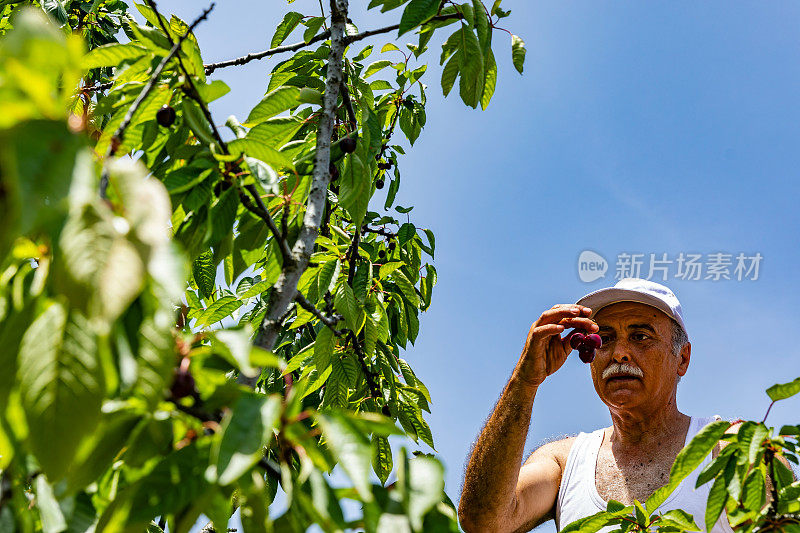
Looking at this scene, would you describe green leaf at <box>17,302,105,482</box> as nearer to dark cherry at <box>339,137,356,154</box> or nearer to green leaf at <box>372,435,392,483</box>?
dark cherry at <box>339,137,356,154</box>

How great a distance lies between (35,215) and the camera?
1.66 ft

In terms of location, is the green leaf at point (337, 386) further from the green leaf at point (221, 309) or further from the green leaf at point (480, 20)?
the green leaf at point (480, 20)

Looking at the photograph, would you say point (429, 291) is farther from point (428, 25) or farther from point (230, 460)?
point (230, 460)

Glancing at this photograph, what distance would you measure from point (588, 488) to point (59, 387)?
257cm

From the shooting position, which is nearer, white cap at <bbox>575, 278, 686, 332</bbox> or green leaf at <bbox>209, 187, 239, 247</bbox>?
green leaf at <bbox>209, 187, 239, 247</bbox>

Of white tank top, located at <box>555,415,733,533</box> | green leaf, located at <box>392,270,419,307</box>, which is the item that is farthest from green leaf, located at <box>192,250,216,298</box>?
white tank top, located at <box>555,415,733,533</box>

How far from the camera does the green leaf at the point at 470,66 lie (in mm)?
1492

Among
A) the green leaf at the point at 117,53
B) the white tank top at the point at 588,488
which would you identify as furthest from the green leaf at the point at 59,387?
the white tank top at the point at 588,488

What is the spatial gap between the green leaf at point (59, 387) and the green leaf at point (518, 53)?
4.49 ft

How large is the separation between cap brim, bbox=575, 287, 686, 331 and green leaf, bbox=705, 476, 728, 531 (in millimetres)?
1846

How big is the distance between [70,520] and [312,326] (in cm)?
232

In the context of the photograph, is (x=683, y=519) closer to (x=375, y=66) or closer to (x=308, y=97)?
(x=308, y=97)

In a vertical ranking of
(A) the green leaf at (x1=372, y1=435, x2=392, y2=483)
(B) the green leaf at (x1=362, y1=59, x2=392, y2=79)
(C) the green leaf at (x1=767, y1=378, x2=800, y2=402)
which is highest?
(B) the green leaf at (x1=362, y1=59, x2=392, y2=79)

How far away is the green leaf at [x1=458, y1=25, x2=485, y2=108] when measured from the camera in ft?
4.90
